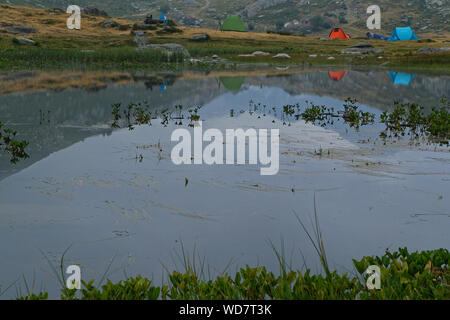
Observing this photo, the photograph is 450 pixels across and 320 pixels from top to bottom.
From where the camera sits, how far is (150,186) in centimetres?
1080

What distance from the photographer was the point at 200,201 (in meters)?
9.82

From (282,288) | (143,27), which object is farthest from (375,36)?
(282,288)

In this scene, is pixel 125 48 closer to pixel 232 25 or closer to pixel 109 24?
pixel 109 24

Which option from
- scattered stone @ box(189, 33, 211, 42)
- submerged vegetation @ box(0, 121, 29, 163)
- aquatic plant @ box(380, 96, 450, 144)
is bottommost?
submerged vegetation @ box(0, 121, 29, 163)

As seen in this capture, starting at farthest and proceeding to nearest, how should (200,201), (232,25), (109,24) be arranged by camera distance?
(232,25)
(109,24)
(200,201)

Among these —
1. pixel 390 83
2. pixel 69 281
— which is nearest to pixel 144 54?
pixel 390 83

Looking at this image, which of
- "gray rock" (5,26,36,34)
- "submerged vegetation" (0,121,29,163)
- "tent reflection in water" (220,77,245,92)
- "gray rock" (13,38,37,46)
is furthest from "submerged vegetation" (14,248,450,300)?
"gray rock" (5,26,36,34)

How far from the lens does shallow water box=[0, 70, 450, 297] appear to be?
7.30 m

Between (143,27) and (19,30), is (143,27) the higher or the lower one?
the higher one

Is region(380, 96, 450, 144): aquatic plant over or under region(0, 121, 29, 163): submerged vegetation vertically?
over

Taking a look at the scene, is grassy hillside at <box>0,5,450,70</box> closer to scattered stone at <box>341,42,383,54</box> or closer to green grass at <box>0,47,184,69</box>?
green grass at <box>0,47,184,69</box>

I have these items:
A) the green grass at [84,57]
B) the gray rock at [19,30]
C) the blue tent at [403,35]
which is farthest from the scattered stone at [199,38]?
the blue tent at [403,35]

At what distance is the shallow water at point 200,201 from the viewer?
730 cm

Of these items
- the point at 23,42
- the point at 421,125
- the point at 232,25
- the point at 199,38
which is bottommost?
the point at 421,125
